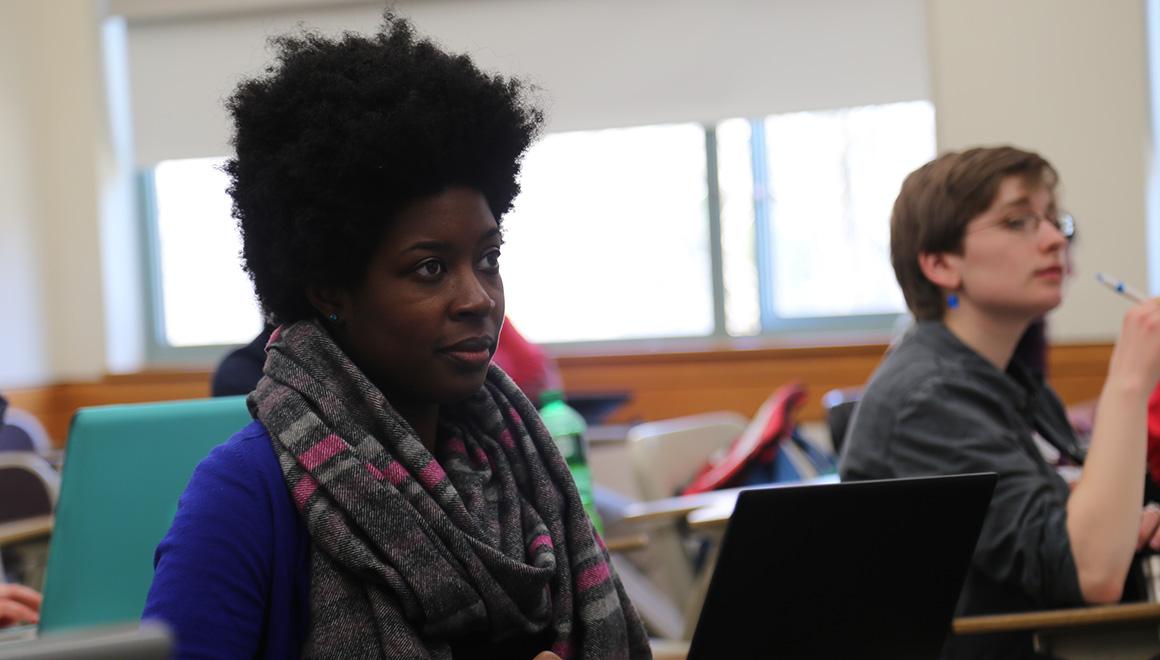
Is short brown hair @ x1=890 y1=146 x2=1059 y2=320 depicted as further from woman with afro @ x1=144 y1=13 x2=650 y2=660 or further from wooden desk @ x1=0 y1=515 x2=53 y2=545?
wooden desk @ x1=0 y1=515 x2=53 y2=545

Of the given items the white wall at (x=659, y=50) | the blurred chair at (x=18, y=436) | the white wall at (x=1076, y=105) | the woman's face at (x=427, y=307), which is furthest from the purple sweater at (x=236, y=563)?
the white wall at (x=1076, y=105)

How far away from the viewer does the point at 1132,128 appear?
14.1 feet

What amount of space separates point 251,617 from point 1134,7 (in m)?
4.02

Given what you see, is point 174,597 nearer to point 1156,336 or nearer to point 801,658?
point 801,658

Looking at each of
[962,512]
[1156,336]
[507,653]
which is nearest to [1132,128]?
[1156,336]

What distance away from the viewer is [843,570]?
4.23 ft

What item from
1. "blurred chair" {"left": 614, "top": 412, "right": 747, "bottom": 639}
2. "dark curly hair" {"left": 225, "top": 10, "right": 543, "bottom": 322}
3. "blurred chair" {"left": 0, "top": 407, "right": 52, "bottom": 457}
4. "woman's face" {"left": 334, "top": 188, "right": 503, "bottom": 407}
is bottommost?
"blurred chair" {"left": 614, "top": 412, "right": 747, "bottom": 639}

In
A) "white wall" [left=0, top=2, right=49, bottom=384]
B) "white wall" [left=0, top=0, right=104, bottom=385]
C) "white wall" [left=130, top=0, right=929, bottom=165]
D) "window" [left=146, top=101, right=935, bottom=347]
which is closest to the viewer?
"white wall" [left=130, top=0, right=929, bottom=165]

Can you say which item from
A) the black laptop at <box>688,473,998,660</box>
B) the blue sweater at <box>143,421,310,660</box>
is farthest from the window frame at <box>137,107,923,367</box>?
the blue sweater at <box>143,421,310,660</box>

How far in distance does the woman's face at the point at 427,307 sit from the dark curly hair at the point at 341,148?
2cm

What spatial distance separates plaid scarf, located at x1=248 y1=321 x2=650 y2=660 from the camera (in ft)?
3.79

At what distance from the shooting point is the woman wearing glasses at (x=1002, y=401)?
1.83 metres

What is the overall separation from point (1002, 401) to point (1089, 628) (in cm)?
34

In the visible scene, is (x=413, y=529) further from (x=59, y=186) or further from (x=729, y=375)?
(x=59, y=186)
